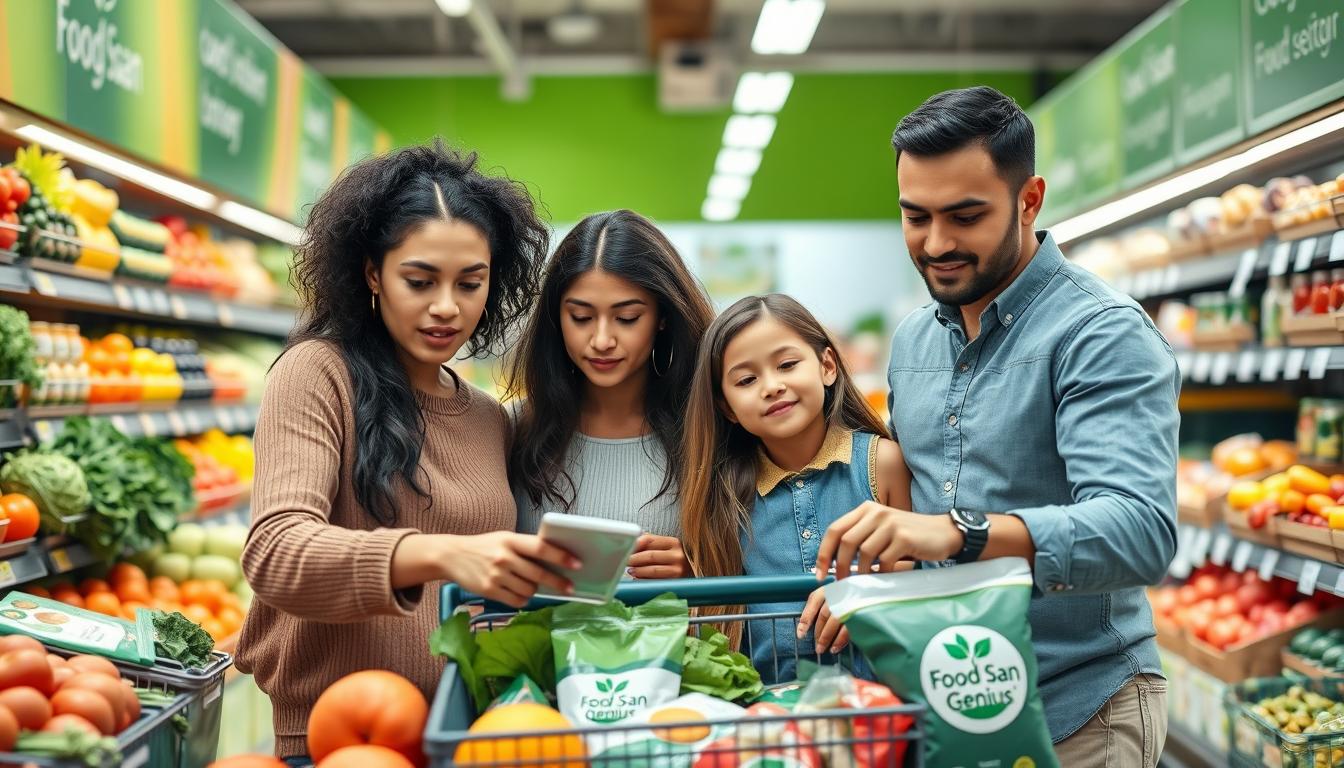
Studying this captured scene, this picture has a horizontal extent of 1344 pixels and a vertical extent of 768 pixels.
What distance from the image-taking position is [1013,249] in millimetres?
1756

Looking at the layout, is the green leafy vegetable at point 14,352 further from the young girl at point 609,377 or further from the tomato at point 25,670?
the tomato at point 25,670

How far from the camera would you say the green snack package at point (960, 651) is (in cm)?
128

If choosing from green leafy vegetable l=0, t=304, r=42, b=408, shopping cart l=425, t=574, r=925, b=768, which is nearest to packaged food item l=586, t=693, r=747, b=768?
shopping cart l=425, t=574, r=925, b=768

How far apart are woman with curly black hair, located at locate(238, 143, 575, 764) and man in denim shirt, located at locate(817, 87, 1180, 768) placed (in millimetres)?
731

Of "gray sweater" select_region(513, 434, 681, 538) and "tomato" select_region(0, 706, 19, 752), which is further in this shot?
"gray sweater" select_region(513, 434, 681, 538)

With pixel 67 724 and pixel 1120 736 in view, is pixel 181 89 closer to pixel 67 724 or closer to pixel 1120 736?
pixel 67 724

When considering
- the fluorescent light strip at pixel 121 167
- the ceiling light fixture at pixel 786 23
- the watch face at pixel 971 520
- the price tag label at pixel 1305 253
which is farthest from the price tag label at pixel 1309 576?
the ceiling light fixture at pixel 786 23

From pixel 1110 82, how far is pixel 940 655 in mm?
5179

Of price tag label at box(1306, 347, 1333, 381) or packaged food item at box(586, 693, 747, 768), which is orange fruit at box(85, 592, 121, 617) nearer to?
packaged food item at box(586, 693, 747, 768)

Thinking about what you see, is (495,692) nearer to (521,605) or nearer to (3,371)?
(521,605)

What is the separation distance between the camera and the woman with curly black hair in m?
1.47

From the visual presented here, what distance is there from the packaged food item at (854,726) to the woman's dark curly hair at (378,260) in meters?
0.78

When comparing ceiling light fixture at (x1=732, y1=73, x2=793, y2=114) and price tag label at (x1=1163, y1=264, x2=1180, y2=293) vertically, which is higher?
ceiling light fixture at (x1=732, y1=73, x2=793, y2=114)

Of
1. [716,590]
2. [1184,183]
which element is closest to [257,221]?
[1184,183]
